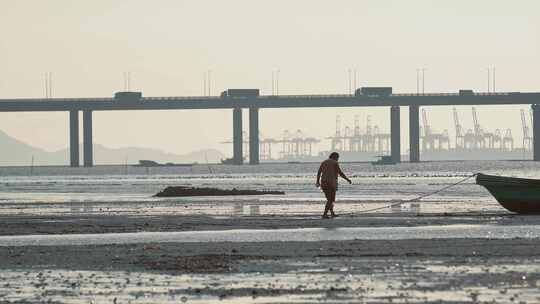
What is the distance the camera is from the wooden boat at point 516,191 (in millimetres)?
26938

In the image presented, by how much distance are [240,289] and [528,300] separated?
2.79m

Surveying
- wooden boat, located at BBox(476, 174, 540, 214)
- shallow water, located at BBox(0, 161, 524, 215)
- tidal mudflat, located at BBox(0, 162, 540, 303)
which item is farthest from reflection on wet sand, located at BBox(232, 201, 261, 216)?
wooden boat, located at BBox(476, 174, 540, 214)

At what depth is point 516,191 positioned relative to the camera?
2714 centimetres

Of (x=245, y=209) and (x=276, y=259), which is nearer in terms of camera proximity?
(x=276, y=259)

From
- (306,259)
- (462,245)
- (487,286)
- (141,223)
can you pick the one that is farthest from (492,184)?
(487,286)

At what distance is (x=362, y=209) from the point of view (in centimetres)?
3325

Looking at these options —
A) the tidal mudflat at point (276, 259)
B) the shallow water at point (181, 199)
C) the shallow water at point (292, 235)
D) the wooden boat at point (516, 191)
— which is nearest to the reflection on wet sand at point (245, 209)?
the shallow water at point (181, 199)

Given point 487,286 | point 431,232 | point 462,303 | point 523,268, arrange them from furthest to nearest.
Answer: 1. point 431,232
2. point 523,268
3. point 487,286
4. point 462,303

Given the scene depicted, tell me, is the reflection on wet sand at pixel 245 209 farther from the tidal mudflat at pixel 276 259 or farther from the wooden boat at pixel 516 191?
the wooden boat at pixel 516 191

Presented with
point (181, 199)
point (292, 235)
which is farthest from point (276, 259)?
point (181, 199)

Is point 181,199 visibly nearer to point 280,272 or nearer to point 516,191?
point 516,191

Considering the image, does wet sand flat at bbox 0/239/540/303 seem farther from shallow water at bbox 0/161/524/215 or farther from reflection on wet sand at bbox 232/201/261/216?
shallow water at bbox 0/161/524/215

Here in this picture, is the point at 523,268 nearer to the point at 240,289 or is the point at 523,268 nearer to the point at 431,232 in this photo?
the point at 240,289

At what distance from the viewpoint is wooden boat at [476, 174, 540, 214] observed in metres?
26.9
